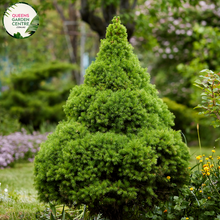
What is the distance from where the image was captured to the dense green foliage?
850cm

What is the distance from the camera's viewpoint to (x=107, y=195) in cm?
214

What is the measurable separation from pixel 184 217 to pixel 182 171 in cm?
38

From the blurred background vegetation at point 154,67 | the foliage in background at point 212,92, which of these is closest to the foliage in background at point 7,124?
the blurred background vegetation at point 154,67

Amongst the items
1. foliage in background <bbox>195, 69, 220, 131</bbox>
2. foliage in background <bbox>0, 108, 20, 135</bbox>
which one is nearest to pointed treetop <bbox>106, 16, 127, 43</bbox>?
A: foliage in background <bbox>195, 69, 220, 131</bbox>

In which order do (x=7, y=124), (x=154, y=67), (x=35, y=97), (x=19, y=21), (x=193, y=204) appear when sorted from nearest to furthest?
(x=193, y=204), (x=19, y=21), (x=7, y=124), (x=35, y=97), (x=154, y=67)

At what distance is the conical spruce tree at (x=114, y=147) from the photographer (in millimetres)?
2072

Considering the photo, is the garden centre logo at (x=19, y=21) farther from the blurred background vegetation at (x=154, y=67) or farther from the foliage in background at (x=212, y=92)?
the foliage in background at (x=212, y=92)

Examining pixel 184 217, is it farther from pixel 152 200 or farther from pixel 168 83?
pixel 168 83

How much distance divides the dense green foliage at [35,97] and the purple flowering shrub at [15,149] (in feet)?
7.40

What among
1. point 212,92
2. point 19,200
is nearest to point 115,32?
point 212,92

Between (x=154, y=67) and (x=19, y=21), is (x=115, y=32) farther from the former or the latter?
(x=154, y=67)

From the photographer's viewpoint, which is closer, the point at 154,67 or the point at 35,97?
the point at 35,97

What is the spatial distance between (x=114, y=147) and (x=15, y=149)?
14.0 feet

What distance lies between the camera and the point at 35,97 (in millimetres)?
8953
